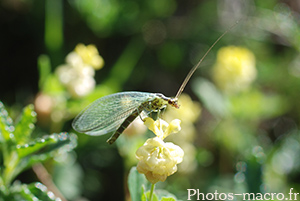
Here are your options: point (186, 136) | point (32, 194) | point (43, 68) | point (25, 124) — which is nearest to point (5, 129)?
point (25, 124)

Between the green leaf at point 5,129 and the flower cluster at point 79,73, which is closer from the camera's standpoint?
the green leaf at point 5,129

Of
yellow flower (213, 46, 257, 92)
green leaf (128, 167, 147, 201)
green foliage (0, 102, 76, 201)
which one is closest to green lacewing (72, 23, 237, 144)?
green foliage (0, 102, 76, 201)

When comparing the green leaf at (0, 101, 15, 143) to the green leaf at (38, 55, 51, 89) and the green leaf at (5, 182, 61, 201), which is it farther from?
the green leaf at (38, 55, 51, 89)

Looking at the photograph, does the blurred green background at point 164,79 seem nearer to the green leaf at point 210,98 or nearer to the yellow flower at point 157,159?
the green leaf at point 210,98

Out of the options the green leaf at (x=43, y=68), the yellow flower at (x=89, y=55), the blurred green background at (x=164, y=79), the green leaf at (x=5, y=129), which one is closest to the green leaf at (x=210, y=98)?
the blurred green background at (x=164, y=79)

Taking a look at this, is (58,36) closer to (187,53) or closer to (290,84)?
(187,53)
